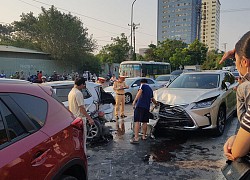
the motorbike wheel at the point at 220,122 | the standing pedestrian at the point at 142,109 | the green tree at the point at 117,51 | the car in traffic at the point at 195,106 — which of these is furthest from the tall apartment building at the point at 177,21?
the standing pedestrian at the point at 142,109

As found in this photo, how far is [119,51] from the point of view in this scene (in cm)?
4784

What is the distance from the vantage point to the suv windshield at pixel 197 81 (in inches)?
292

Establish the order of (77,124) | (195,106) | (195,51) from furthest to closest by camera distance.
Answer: (195,51), (195,106), (77,124)

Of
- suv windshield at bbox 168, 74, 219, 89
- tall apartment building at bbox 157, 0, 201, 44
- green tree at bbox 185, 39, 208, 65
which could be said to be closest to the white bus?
suv windshield at bbox 168, 74, 219, 89

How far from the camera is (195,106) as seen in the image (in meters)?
6.27

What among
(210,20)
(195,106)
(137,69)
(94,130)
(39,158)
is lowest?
(94,130)

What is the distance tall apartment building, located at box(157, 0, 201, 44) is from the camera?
66350 mm

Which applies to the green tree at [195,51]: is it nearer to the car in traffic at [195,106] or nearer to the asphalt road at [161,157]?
the car in traffic at [195,106]

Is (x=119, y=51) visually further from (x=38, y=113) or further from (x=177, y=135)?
(x=38, y=113)

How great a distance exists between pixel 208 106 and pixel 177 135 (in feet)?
3.96

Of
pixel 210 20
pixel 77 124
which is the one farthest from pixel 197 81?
pixel 210 20

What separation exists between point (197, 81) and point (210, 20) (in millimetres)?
53812

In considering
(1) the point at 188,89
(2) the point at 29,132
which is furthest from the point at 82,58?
(2) the point at 29,132

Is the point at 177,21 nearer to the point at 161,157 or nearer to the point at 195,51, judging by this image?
the point at 195,51
